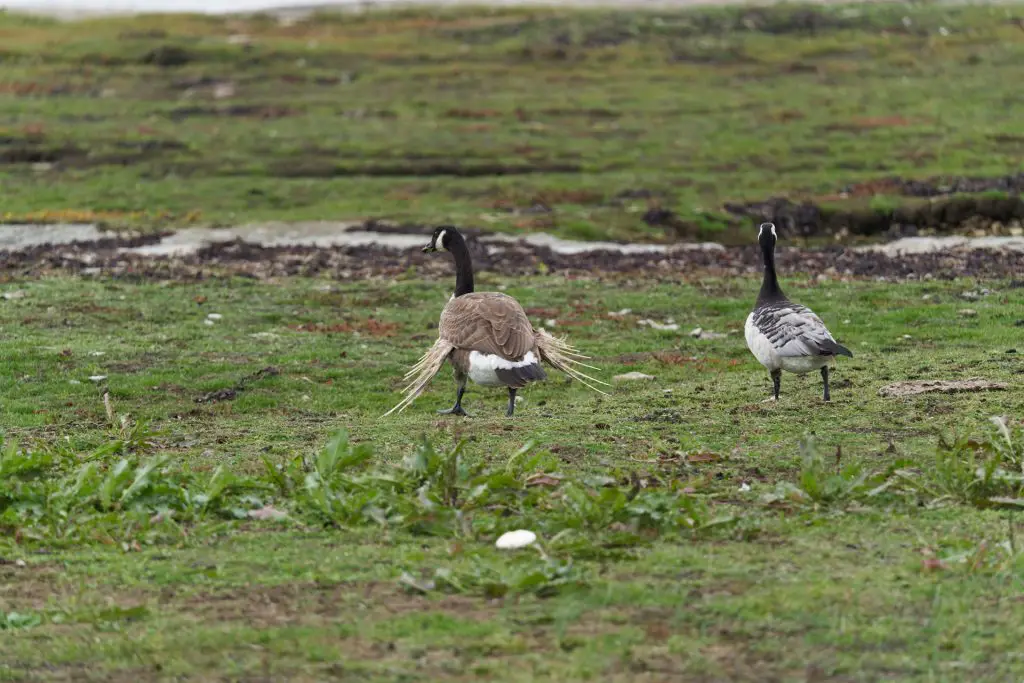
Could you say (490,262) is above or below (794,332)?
below

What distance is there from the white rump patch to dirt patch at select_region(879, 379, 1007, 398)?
4.33 m

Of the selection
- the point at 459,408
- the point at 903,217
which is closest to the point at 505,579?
the point at 459,408

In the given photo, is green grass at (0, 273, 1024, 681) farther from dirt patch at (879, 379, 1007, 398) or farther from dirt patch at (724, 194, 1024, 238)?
dirt patch at (724, 194, 1024, 238)

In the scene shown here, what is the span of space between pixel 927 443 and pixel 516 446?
3.94m

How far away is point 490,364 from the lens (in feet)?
48.9

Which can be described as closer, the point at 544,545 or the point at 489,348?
the point at 544,545

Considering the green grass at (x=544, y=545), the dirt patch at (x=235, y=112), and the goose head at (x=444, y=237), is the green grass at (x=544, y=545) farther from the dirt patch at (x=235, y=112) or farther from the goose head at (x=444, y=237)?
the dirt patch at (x=235, y=112)

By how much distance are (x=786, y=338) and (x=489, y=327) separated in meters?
3.42

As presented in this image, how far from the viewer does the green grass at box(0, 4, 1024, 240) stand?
→ 45.0m

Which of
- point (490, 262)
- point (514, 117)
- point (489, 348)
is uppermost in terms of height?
point (514, 117)

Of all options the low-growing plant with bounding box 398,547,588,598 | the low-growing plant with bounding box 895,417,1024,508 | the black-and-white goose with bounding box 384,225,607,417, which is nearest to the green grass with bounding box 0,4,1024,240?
the black-and-white goose with bounding box 384,225,607,417

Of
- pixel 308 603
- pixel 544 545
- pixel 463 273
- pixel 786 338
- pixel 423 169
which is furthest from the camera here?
pixel 423 169

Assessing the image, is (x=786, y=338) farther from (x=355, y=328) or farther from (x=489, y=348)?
(x=355, y=328)

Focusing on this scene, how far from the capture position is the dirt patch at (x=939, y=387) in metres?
15.5
